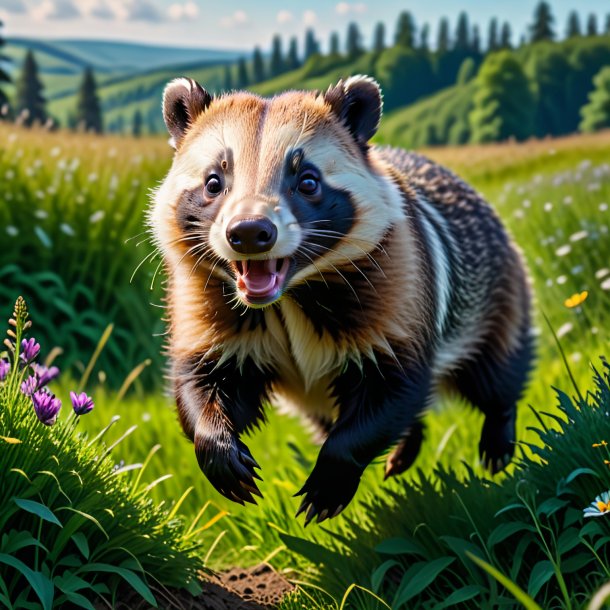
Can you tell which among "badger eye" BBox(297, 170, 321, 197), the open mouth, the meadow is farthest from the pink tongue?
the meadow

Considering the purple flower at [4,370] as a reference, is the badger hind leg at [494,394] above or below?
below

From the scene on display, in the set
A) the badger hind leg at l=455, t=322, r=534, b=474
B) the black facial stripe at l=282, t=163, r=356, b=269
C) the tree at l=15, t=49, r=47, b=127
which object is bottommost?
the tree at l=15, t=49, r=47, b=127

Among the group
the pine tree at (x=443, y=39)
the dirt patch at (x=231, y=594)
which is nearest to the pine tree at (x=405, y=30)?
the pine tree at (x=443, y=39)

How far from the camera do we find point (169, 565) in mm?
3105

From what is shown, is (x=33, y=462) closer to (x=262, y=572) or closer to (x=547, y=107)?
(x=262, y=572)

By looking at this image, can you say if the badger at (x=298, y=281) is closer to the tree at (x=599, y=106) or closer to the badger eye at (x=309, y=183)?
the badger eye at (x=309, y=183)

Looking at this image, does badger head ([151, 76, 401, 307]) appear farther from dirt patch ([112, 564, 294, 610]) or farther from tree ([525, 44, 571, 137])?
tree ([525, 44, 571, 137])

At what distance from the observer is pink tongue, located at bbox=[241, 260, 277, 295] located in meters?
2.87

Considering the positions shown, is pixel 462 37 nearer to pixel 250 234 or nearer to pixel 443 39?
pixel 443 39

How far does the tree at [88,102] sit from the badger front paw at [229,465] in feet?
65.1

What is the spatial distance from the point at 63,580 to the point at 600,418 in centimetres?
166

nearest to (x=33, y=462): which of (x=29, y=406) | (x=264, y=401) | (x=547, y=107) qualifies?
(x=29, y=406)

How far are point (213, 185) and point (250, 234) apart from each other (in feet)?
1.43

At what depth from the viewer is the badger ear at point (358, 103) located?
333 centimetres
